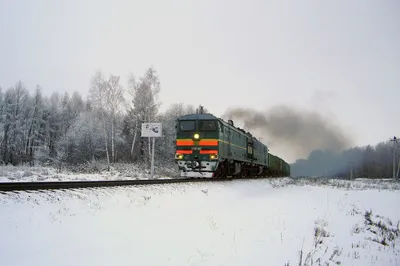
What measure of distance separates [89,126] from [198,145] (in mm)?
30445

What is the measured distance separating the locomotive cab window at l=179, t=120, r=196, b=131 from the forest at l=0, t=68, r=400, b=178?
1300 centimetres

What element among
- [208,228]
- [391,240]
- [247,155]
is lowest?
[391,240]

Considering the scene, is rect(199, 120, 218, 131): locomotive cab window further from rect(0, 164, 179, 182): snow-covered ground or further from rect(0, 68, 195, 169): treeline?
rect(0, 68, 195, 169): treeline

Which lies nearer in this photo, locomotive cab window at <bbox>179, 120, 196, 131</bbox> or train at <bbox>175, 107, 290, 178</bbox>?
train at <bbox>175, 107, 290, 178</bbox>

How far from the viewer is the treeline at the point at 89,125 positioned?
32969mm

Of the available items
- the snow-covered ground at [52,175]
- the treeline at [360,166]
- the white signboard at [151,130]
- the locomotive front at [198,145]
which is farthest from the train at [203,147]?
the treeline at [360,166]

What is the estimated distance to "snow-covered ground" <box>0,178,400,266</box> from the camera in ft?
16.1

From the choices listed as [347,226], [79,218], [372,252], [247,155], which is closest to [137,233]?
[79,218]

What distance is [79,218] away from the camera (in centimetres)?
659

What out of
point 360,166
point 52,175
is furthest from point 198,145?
point 360,166

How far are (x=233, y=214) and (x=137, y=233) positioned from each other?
11.3 feet

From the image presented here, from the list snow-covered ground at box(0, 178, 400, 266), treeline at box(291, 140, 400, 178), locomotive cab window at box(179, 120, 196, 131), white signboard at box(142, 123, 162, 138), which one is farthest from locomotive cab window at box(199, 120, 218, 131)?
treeline at box(291, 140, 400, 178)

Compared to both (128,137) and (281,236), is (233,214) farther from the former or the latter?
(128,137)

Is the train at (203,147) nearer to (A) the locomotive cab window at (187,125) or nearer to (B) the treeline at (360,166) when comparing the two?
(A) the locomotive cab window at (187,125)
